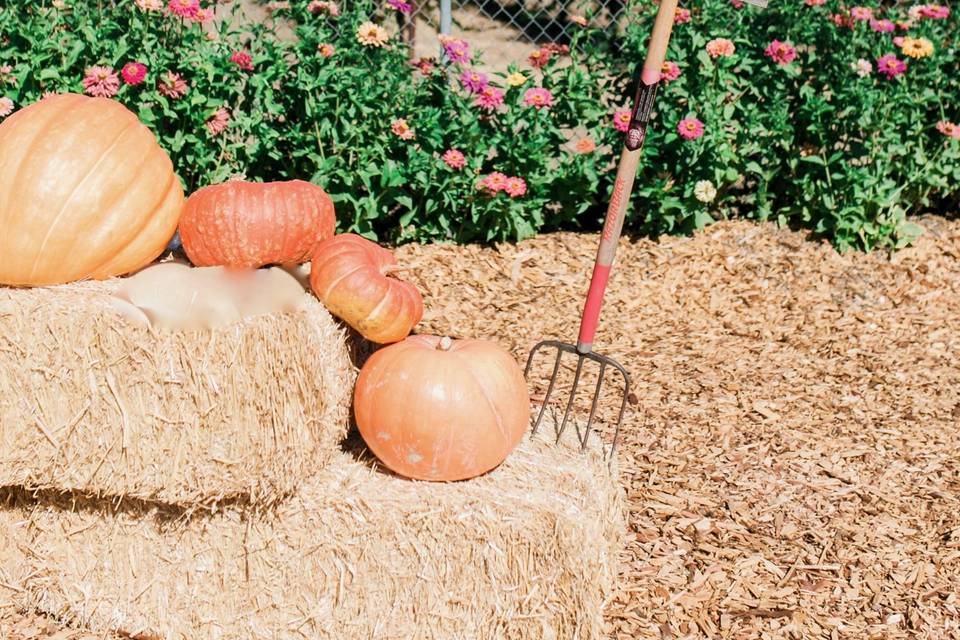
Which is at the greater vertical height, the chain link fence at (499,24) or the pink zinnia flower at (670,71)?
the pink zinnia flower at (670,71)

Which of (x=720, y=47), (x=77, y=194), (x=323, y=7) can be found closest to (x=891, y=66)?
(x=720, y=47)

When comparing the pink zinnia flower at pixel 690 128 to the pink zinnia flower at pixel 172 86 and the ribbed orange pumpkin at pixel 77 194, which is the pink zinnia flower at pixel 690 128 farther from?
the ribbed orange pumpkin at pixel 77 194

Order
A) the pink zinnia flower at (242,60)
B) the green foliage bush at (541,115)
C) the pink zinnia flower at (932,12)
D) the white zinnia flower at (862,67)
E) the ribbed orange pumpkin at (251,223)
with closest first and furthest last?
the ribbed orange pumpkin at (251,223)
the pink zinnia flower at (242,60)
the green foliage bush at (541,115)
the white zinnia flower at (862,67)
the pink zinnia flower at (932,12)

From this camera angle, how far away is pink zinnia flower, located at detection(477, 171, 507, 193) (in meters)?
4.52

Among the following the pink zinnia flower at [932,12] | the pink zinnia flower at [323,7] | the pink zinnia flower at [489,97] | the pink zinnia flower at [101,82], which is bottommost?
the pink zinnia flower at [101,82]

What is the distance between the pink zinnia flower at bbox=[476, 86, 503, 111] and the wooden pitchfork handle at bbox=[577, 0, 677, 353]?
1741mm

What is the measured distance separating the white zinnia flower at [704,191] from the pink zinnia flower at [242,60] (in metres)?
2.24

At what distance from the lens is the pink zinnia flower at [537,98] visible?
15.1 feet

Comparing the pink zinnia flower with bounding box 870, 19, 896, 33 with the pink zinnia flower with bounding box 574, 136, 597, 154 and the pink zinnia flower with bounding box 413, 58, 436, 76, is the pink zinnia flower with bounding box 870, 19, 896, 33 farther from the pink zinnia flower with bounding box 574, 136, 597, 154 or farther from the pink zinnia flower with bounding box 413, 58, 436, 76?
the pink zinnia flower with bounding box 413, 58, 436, 76

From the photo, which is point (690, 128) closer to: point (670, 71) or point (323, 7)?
point (670, 71)

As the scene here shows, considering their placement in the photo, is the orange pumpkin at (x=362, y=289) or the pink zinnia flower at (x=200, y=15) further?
the pink zinnia flower at (x=200, y=15)

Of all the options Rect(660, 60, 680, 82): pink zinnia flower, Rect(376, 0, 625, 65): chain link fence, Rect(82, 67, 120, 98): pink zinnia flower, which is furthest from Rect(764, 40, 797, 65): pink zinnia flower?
Rect(376, 0, 625, 65): chain link fence

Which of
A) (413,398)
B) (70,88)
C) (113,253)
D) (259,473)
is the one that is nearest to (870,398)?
(413,398)

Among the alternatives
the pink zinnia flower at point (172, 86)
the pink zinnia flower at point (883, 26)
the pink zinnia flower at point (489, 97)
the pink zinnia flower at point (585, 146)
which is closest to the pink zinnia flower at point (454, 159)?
the pink zinnia flower at point (489, 97)
